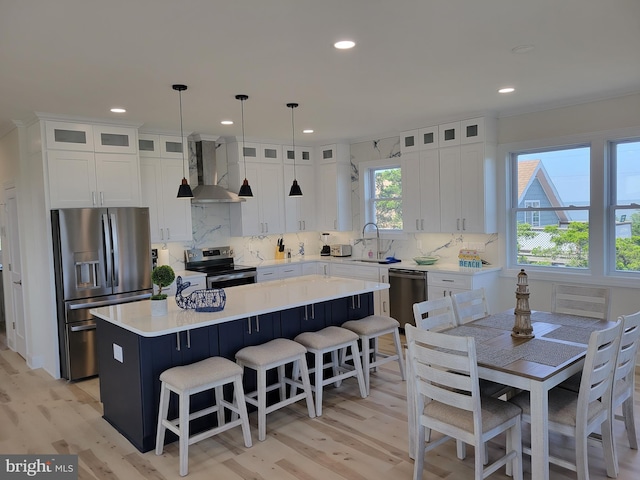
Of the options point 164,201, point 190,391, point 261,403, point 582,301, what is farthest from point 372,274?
point 190,391

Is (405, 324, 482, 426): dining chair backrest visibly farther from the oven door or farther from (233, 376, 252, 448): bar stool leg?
the oven door

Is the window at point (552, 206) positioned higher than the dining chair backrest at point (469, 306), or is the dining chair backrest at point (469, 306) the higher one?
the window at point (552, 206)

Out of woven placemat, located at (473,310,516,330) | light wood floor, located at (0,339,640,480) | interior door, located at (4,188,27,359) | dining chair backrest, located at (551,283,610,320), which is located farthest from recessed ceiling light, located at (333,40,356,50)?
interior door, located at (4,188,27,359)

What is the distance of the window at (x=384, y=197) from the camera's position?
22.2ft

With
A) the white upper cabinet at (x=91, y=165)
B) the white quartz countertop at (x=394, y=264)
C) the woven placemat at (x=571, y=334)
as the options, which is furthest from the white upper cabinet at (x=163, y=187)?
the woven placemat at (x=571, y=334)

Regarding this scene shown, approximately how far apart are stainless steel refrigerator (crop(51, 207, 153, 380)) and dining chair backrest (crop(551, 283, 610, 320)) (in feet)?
13.2

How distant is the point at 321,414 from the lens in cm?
375

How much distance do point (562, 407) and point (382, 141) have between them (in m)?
4.70

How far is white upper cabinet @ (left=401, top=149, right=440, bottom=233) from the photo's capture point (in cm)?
589

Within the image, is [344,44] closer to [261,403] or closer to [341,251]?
[261,403]

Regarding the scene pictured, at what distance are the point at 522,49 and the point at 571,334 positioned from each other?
1901 millimetres

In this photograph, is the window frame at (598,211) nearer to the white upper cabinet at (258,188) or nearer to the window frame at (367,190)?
the window frame at (367,190)

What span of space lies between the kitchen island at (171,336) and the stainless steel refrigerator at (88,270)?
1.11 meters

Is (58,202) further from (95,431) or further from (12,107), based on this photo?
(95,431)
